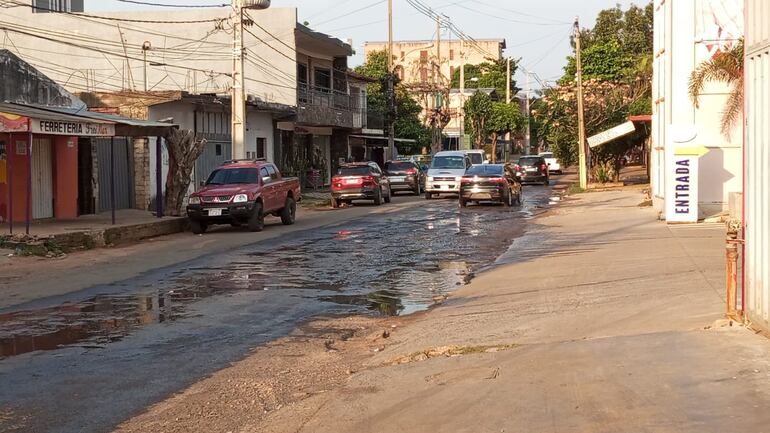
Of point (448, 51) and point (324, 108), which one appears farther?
point (448, 51)

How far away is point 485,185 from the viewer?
3284 centimetres

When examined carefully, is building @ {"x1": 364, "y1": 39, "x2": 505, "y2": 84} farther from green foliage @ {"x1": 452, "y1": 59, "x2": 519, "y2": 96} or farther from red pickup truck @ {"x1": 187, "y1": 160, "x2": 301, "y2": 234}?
red pickup truck @ {"x1": 187, "y1": 160, "x2": 301, "y2": 234}

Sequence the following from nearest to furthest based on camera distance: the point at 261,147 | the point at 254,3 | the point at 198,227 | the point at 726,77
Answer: the point at 726,77 < the point at 198,227 < the point at 254,3 < the point at 261,147

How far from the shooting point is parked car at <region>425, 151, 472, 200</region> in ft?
129

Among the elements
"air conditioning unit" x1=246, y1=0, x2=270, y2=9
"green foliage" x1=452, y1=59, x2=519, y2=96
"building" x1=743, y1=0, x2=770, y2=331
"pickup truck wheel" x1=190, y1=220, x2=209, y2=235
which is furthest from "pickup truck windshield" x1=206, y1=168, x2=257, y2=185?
"green foliage" x1=452, y1=59, x2=519, y2=96

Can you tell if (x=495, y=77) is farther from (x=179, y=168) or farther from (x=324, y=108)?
(x=179, y=168)

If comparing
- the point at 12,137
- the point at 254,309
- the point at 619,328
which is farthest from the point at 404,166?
the point at 619,328

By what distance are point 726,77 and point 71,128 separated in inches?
595

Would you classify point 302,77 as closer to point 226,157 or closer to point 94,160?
point 226,157

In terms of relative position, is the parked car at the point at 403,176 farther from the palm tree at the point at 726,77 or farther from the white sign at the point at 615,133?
the palm tree at the point at 726,77

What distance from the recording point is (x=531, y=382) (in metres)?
6.97

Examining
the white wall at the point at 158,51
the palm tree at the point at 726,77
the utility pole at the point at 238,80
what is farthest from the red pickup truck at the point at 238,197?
the white wall at the point at 158,51

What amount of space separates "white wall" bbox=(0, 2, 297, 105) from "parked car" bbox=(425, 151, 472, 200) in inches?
327

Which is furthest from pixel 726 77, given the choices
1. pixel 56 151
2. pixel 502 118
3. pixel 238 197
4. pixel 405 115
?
pixel 502 118
